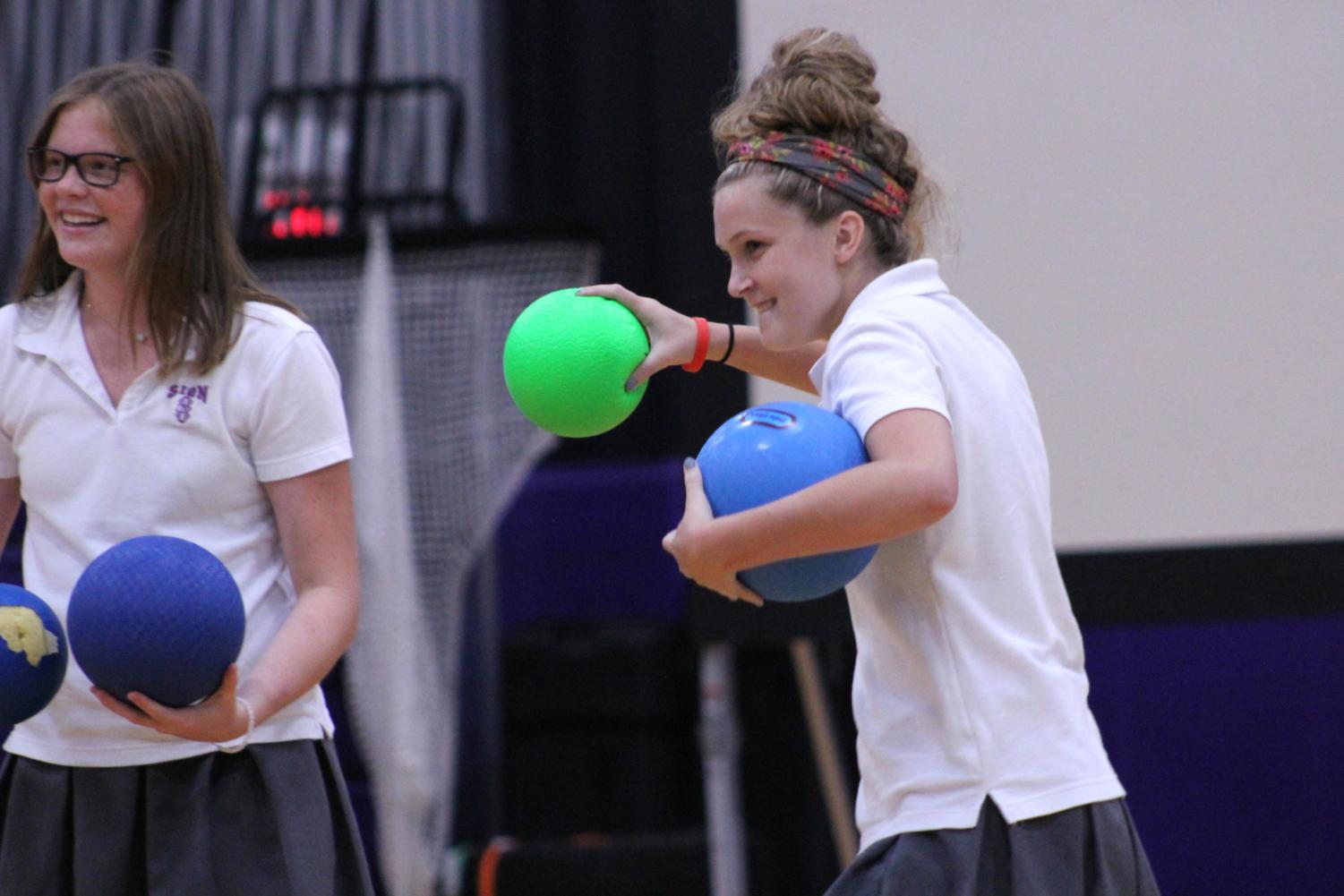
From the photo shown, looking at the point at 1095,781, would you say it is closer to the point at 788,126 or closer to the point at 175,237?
the point at 788,126

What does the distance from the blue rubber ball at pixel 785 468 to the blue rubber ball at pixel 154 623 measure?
547 mm

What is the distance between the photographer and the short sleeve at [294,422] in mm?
1859

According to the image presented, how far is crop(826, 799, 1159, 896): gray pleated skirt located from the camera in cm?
159

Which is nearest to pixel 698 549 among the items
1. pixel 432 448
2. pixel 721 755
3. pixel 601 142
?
pixel 721 755

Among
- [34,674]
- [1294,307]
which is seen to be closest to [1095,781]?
[34,674]

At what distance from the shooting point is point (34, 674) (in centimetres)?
175

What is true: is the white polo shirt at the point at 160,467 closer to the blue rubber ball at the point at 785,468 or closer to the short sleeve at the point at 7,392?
the short sleeve at the point at 7,392

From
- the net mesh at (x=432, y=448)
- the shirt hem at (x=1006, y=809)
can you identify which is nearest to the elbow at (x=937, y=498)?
the shirt hem at (x=1006, y=809)

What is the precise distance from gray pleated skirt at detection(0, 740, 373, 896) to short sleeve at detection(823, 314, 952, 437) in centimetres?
79

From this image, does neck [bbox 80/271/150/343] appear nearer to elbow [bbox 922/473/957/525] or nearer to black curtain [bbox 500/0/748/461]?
elbow [bbox 922/473/957/525]

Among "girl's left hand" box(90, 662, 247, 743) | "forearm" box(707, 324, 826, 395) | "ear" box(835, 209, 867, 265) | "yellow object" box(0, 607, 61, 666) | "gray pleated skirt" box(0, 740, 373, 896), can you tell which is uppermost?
"ear" box(835, 209, 867, 265)

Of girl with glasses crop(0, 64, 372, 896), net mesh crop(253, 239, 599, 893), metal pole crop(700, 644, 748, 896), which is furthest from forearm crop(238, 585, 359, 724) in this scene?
net mesh crop(253, 239, 599, 893)

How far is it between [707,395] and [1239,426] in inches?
43.9

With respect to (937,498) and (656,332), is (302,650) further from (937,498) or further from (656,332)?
(937,498)
